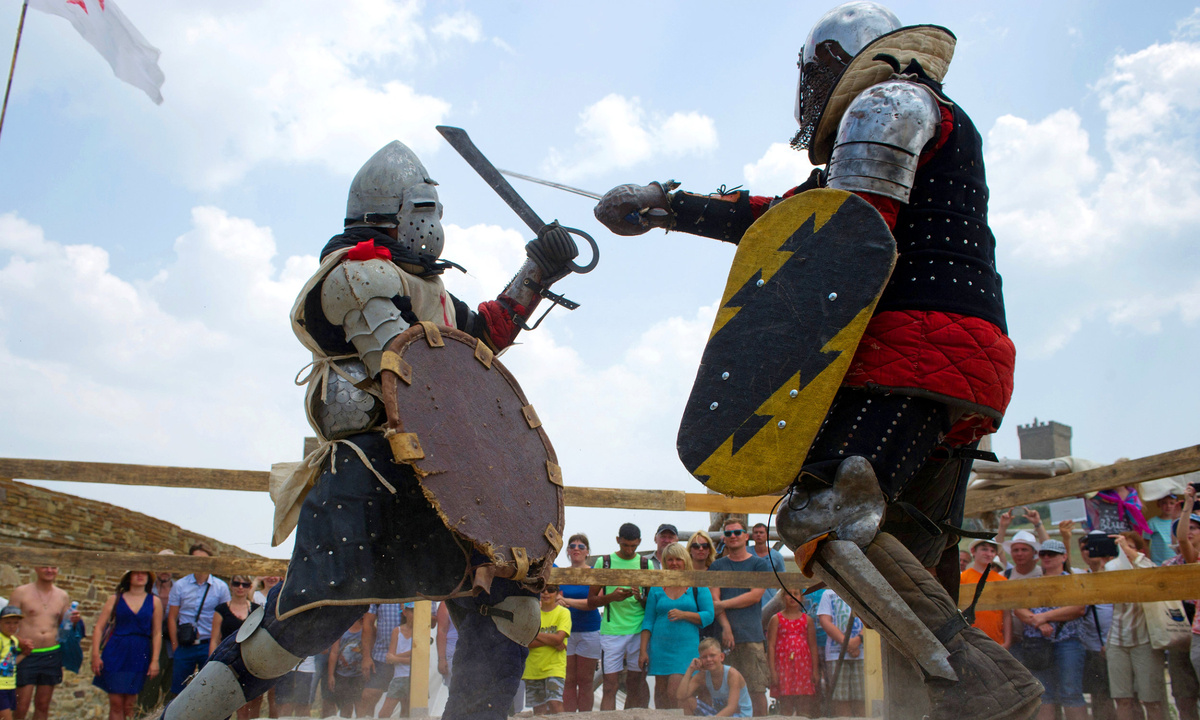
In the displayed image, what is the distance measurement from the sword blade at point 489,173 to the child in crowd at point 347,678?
2.98m

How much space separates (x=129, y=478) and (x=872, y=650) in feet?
13.6

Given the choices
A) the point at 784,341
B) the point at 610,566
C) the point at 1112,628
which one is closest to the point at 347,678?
the point at 610,566

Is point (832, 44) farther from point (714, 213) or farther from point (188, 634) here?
point (188, 634)

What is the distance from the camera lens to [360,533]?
245cm

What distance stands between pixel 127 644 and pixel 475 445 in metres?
3.64

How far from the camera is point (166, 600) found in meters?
5.35

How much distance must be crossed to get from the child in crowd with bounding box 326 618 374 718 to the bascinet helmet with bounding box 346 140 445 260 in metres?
3.15

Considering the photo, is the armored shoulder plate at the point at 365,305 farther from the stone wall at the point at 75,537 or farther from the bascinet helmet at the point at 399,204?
the stone wall at the point at 75,537

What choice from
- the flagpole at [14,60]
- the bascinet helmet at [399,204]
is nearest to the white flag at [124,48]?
the flagpole at [14,60]

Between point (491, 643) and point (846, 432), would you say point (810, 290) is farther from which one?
point (491, 643)

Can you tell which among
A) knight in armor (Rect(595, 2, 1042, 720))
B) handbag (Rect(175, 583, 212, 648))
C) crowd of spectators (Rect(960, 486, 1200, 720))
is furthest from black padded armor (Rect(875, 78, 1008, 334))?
handbag (Rect(175, 583, 212, 648))

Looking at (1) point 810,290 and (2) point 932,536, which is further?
(2) point 932,536

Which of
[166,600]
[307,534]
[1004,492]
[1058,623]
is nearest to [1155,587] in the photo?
[1004,492]

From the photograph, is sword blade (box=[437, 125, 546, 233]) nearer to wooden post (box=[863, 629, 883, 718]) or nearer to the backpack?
the backpack
